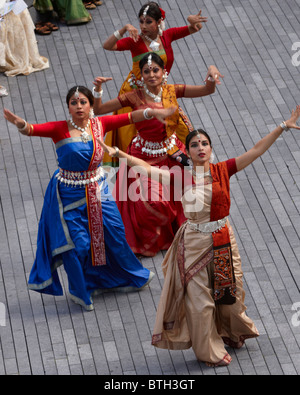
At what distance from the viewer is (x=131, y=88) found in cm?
1002

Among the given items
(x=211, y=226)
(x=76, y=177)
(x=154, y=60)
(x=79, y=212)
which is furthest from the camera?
(x=154, y=60)

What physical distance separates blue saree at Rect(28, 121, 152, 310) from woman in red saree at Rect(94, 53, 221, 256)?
56 centimetres

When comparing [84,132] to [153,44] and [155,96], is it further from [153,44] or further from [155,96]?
[153,44]

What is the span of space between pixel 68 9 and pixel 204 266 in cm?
550

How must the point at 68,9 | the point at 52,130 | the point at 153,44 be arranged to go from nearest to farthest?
the point at 52,130 → the point at 153,44 → the point at 68,9

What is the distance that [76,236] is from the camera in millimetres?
8977

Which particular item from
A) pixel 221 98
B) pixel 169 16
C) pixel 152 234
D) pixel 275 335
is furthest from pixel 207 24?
pixel 275 335

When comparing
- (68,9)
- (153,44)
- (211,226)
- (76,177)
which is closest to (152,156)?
(76,177)

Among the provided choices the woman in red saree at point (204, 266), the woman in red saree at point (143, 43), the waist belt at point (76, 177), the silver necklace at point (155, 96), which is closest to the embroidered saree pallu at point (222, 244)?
→ the woman in red saree at point (204, 266)

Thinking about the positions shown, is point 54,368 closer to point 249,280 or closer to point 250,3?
point 249,280

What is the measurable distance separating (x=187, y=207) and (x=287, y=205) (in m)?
2.42

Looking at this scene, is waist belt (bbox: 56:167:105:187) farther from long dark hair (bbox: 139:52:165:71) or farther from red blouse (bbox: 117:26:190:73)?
red blouse (bbox: 117:26:190:73)

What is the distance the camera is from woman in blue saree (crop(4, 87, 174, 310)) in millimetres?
8828

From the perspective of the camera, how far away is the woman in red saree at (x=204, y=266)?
322 inches
